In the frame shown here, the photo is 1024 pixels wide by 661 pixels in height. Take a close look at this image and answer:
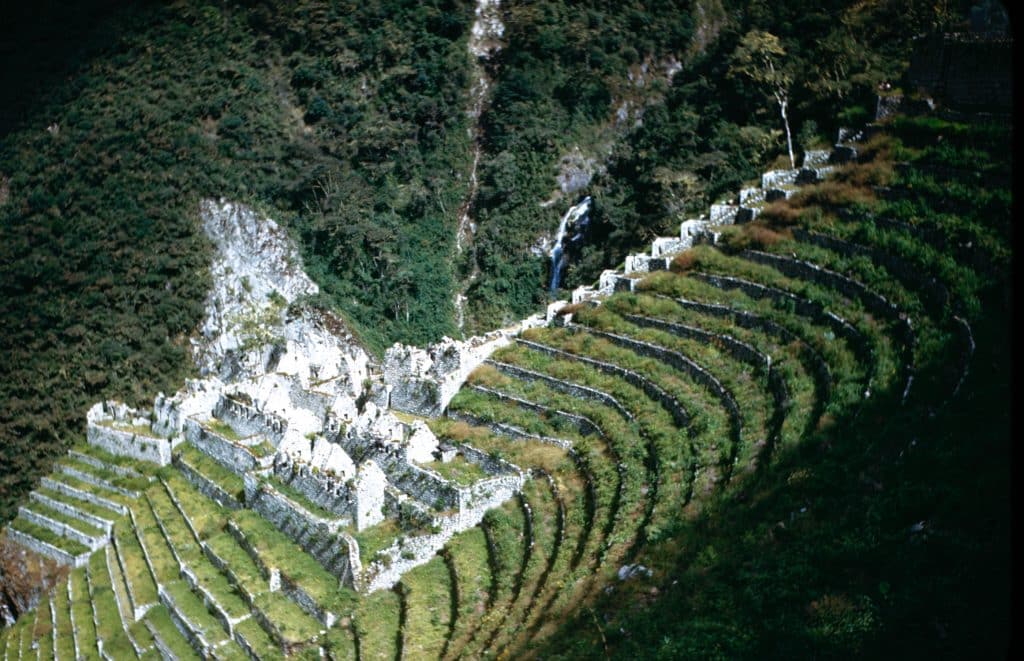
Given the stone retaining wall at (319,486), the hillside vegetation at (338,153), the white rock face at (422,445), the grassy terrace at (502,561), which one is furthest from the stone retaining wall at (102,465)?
the grassy terrace at (502,561)

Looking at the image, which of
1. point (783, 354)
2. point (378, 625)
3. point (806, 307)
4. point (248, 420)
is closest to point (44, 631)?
point (248, 420)

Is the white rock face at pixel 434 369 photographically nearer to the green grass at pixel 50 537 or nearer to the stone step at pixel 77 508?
the stone step at pixel 77 508

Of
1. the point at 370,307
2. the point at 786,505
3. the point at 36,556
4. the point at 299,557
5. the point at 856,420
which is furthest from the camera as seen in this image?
the point at 370,307

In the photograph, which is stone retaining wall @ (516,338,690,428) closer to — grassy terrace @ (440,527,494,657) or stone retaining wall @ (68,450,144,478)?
grassy terrace @ (440,527,494,657)

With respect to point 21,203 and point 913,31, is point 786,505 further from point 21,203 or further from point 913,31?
point 21,203

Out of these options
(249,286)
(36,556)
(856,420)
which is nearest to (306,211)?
(249,286)

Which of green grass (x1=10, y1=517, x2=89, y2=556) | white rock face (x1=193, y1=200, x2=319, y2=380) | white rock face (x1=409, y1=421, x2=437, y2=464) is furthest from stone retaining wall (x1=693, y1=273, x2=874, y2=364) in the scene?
white rock face (x1=193, y1=200, x2=319, y2=380)

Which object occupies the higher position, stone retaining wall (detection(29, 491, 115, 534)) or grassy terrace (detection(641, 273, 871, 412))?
grassy terrace (detection(641, 273, 871, 412))
